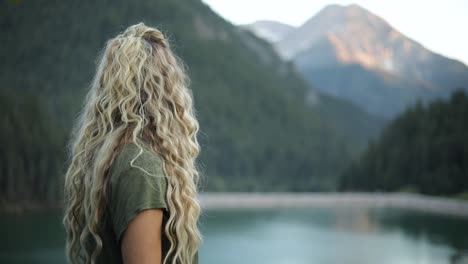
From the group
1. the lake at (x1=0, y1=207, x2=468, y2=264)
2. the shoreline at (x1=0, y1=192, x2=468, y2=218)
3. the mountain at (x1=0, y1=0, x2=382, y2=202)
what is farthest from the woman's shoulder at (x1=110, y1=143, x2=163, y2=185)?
the mountain at (x1=0, y1=0, x2=382, y2=202)

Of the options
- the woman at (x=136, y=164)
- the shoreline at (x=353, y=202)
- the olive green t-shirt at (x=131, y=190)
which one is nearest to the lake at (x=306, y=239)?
the shoreline at (x=353, y=202)

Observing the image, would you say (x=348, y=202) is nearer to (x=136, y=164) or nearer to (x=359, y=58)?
(x=136, y=164)

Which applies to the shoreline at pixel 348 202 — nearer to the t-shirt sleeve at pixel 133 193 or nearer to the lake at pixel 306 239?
the lake at pixel 306 239

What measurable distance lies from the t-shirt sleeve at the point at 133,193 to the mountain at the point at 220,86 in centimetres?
6955

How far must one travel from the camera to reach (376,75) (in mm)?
160625

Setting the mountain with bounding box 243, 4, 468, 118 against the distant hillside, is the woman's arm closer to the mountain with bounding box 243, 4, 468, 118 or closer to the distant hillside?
the distant hillside

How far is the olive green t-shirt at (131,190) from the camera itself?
1667 mm

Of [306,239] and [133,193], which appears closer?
[133,193]

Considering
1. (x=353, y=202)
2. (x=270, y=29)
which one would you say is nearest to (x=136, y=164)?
(x=353, y=202)

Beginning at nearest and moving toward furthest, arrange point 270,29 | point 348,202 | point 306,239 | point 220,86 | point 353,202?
1. point 306,239
2. point 348,202
3. point 353,202
4. point 220,86
5. point 270,29

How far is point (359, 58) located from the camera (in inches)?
6683

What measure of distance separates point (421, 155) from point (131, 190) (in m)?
59.0

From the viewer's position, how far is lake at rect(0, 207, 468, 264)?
25.4m

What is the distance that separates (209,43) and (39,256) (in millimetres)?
91957
